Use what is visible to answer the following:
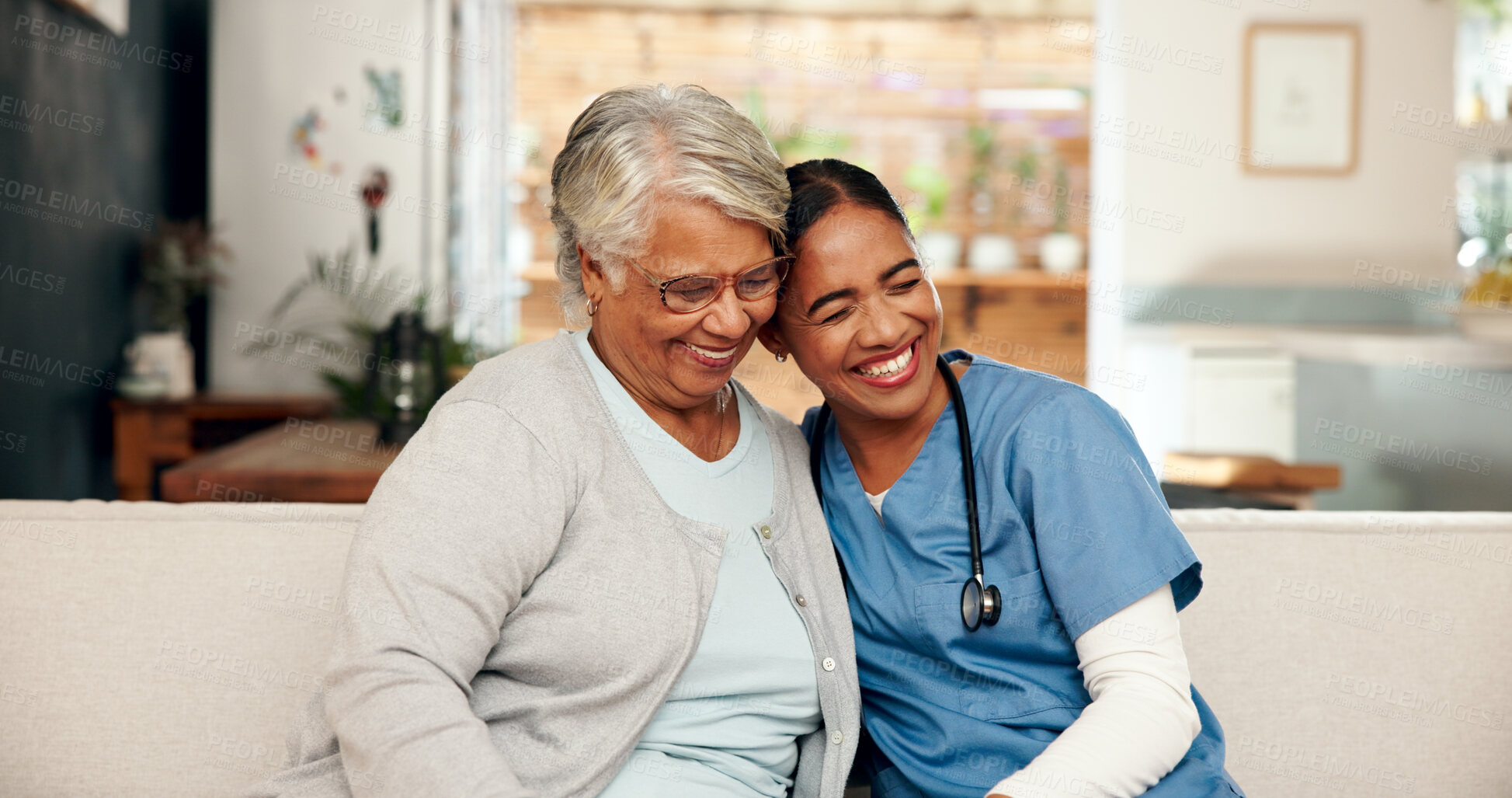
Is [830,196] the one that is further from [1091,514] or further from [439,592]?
[439,592]

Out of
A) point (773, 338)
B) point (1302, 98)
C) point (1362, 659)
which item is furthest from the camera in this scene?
point (1302, 98)

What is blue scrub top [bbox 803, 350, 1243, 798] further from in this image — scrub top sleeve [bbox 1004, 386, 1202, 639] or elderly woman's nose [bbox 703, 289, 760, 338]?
elderly woman's nose [bbox 703, 289, 760, 338]

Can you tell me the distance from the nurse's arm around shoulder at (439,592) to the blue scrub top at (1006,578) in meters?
0.43

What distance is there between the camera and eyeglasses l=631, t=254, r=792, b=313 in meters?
1.24

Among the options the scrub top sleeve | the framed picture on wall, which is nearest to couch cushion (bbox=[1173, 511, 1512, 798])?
the scrub top sleeve

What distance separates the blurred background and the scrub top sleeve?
1759 millimetres

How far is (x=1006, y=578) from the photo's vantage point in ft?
4.15

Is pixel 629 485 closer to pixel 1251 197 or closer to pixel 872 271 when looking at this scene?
pixel 872 271

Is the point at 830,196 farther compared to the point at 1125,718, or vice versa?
the point at 830,196

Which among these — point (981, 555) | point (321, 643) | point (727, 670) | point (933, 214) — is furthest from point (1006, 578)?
point (933, 214)

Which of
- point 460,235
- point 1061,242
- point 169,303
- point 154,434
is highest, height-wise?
point 1061,242

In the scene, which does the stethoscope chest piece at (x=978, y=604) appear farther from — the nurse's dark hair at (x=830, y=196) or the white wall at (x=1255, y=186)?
the white wall at (x=1255, y=186)

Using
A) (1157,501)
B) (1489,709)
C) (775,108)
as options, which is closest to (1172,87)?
(775,108)

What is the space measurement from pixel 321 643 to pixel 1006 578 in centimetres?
89
